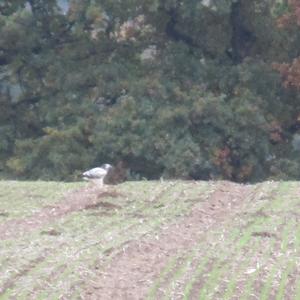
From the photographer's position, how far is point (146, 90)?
1886cm

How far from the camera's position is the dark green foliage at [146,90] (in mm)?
18547

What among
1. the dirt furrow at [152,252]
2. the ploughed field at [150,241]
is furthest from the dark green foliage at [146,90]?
the dirt furrow at [152,252]

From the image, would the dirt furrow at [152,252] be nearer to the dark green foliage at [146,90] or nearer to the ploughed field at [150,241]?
the ploughed field at [150,241]

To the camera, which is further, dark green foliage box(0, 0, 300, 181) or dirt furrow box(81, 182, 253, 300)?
dark green foliage box(0, 0, 300, 181)

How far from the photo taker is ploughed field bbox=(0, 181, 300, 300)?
738 cm

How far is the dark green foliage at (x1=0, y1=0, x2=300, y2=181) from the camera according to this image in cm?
Result: 1855

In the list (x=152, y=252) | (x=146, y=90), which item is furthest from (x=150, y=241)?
(x=146, y=90)

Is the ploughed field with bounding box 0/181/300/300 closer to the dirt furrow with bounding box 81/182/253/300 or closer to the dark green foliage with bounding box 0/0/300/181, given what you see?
the dirt furrow with bounding box 81/182/253/300

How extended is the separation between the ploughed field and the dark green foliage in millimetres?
6833

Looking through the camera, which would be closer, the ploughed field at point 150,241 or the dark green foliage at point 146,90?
the ploughed field at point 150,241

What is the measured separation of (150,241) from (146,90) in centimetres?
1037

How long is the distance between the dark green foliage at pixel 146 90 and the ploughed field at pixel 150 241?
22.4ft

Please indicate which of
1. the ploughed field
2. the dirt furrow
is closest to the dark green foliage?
the ploughed field

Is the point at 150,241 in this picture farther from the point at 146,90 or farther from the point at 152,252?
the point at 146,90
